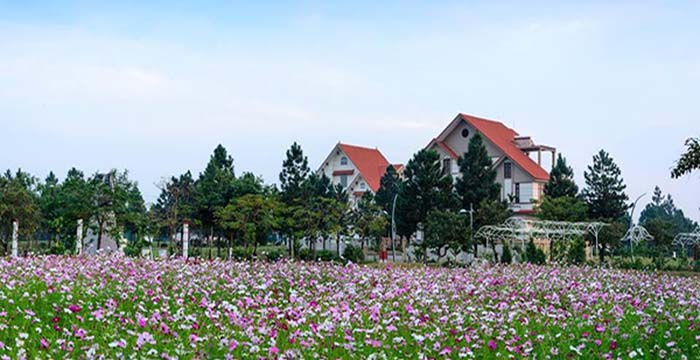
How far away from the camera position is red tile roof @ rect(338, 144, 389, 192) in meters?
56.6

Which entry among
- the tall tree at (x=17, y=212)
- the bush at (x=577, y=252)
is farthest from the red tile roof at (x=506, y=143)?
the tall tree at (x=17, y=212)

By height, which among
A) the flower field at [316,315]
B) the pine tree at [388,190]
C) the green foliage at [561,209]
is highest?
the pine tree at [388,190]

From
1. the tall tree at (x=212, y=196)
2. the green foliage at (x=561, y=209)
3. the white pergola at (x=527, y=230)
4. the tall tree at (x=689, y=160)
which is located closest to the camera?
the tall tree at (x=689, y=160)

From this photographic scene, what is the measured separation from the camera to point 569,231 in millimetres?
37812

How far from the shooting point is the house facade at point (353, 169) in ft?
186

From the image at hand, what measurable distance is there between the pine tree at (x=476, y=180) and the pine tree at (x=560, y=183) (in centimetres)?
559

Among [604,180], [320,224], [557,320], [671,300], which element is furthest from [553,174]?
[557,320]

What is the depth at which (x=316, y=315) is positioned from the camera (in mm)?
9227

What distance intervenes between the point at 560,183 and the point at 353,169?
1542 centimetres

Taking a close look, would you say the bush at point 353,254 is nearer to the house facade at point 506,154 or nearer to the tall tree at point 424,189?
the tall tree at point 424,189

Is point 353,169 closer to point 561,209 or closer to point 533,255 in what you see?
point 561,209

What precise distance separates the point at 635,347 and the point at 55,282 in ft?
23.6

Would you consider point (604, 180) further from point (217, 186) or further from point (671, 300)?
point (671, 300)

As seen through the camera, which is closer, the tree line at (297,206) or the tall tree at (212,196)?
the tree line at (297,206)
